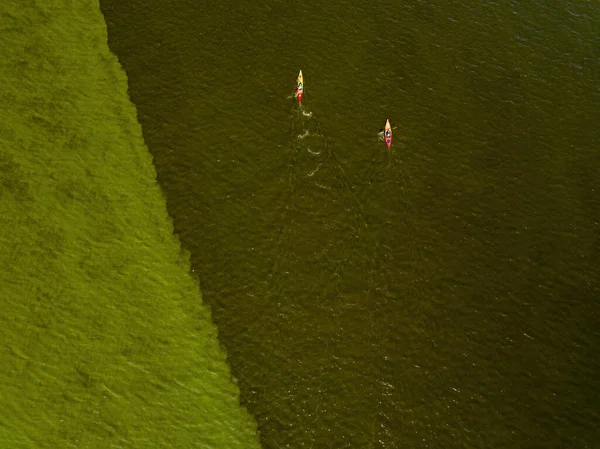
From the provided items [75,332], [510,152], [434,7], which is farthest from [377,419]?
[434,7]

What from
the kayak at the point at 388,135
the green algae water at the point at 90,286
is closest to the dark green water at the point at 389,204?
the kayak at the point at 388,135

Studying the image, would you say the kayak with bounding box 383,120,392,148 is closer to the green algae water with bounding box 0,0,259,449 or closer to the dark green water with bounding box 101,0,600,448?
the dark green water with bounding box 101,0,600,448

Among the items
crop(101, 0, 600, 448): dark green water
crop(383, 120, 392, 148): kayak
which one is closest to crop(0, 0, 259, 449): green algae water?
crop(101, 0, 600, 448): dark green water

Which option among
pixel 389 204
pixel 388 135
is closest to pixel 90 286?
pixel 389 204

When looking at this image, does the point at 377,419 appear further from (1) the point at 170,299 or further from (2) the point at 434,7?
(2) the point at 434,7

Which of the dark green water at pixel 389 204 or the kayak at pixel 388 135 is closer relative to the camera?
the dark green water at pixel 389 204

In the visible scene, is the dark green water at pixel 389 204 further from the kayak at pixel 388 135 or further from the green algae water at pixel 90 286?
the green algae water at pixel 90 286
